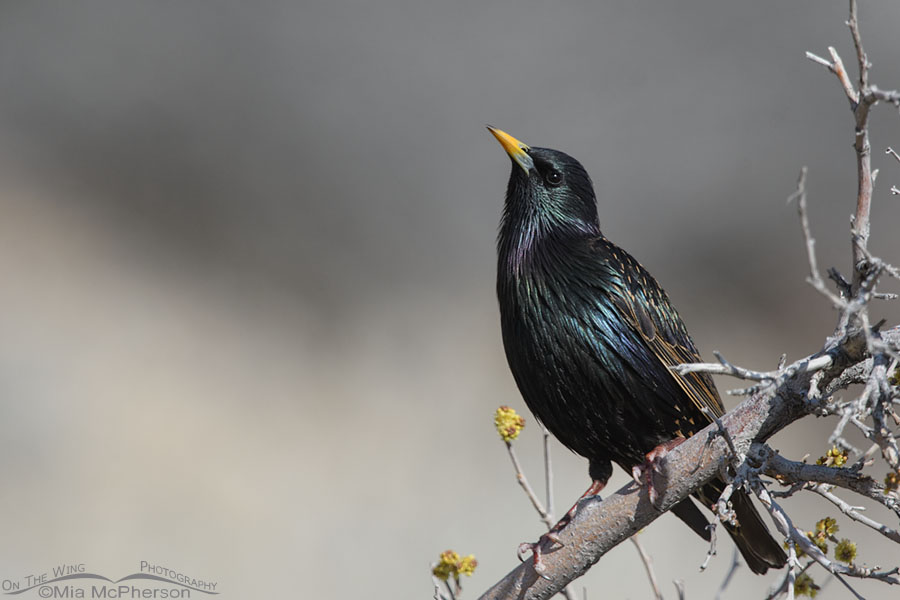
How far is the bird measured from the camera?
2330 mm

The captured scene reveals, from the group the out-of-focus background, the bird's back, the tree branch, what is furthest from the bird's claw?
the out-of-focus background

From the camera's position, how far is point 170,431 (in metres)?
4.41

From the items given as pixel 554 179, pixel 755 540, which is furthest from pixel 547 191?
pixel 755 540

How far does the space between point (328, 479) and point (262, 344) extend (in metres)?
0.74

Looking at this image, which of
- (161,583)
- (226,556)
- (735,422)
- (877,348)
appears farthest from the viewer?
(226,556)

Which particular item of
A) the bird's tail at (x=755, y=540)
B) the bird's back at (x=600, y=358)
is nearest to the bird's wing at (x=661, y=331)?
the bird's back at (x=600, y=358)

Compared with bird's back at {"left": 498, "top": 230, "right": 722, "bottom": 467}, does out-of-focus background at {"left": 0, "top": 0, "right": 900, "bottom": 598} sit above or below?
above

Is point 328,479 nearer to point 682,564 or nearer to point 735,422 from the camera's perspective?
point 682,564

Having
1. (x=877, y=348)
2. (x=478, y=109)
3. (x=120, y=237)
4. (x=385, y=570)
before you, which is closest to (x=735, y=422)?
(x=877, y=348)

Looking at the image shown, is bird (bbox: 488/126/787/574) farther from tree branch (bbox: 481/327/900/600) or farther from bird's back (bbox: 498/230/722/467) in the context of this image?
tree branch (bbox: 481/327/900/600)

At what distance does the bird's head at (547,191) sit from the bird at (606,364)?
0.62 feet

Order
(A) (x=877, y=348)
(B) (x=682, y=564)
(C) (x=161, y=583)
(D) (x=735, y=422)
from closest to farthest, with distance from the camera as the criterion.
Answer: (A) (x=877, y=348)
(D) (x=735, y=422)
(C) (x=161, y=583)
(B) (x=682, y=564)

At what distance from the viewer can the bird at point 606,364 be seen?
7.64 feet

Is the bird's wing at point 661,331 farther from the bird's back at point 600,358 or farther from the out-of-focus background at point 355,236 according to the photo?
the out-of-focus background at point 355,236
